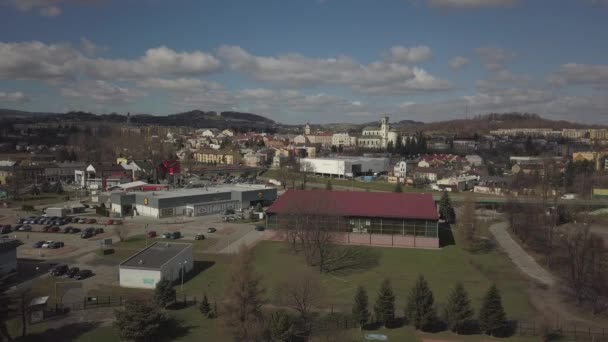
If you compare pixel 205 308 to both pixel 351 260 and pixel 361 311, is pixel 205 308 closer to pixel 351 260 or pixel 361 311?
pixel 361 311

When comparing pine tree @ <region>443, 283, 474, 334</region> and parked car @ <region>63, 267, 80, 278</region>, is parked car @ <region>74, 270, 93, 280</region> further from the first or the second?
pine tree @ <region>443, 283, 474, 334</region>

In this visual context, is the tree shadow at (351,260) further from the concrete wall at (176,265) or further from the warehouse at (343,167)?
the warehouse at (343,167)

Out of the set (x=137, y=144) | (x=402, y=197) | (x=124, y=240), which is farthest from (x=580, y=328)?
(x=137, y=144)

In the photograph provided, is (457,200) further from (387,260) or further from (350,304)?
(350,304)

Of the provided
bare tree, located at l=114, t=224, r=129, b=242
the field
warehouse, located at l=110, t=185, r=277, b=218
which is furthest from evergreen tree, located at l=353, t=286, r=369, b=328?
warehouse, located at l=110, t=185, r=277, b=218

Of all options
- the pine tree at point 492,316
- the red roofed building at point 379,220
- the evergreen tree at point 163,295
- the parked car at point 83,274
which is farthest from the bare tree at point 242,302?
the red roofed building at point 379,220

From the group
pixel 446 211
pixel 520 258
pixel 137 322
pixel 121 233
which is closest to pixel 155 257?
pixel 137 322

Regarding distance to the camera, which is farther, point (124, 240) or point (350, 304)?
point (124, 240)
